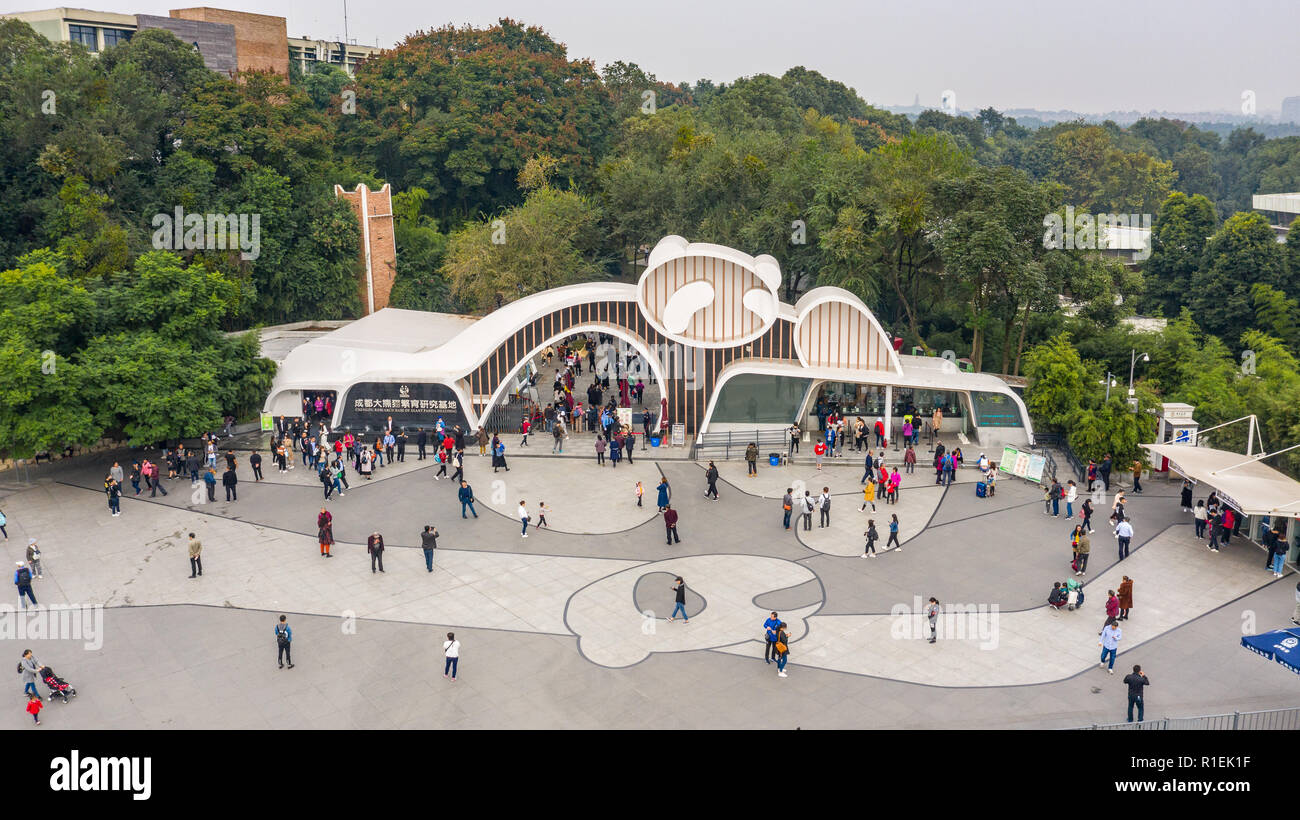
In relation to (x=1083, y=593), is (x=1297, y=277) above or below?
above

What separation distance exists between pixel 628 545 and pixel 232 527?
1112 cm

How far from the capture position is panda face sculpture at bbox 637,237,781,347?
115 feet

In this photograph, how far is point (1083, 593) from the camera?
2355 centimetres

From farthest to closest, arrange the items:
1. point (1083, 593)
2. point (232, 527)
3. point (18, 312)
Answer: point (18, 312), point (232, 527), point (1083, 593)

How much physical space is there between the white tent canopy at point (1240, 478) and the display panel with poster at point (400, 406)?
72.6 ft

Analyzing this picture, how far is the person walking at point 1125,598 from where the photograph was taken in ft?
73.3

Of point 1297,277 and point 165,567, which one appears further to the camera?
point 1297,277

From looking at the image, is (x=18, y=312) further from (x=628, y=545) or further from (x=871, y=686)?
(x=871, y=686)

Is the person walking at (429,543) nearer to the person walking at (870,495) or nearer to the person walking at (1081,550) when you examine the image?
the person walking at (870,495)

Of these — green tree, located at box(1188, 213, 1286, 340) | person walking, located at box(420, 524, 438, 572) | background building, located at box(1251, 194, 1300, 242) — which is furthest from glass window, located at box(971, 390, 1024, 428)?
background building, located at box(1251, 194, 1300, 242)

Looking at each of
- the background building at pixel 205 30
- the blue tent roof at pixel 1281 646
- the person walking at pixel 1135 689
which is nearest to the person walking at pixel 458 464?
the person walking at pixel 1135 689

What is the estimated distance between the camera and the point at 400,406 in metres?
35.3

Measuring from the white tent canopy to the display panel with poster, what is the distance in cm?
2213
